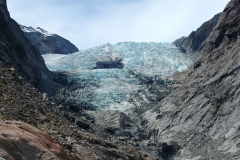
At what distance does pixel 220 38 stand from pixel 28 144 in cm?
4239

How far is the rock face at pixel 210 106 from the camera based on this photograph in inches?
1326

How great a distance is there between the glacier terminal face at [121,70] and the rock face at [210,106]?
9.53 meters

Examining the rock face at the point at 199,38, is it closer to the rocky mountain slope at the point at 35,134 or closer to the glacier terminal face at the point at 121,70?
the glacier terminal face at the point at 121,70

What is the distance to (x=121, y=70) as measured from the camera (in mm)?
71188

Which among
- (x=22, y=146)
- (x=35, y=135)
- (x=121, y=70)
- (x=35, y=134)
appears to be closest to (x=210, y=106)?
(x=35, y=134)

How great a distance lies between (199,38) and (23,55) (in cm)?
5788

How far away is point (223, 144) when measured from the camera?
3244 cm

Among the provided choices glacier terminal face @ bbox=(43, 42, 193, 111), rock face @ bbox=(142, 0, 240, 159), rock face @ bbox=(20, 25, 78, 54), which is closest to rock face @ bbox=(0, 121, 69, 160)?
rock face @ bbox=(142, 0, 240, 159)

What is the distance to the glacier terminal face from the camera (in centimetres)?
5853

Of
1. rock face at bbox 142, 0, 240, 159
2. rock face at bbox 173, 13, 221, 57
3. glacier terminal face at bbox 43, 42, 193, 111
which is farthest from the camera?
rock face at bbox 173, 13, 221, 57

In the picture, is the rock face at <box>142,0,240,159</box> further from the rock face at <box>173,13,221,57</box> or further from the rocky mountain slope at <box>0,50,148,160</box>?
the rock face at <box>173,13,221,57</box>

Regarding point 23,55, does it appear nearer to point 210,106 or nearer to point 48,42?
point 210,106

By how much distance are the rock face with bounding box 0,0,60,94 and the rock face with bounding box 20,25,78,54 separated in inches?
2700

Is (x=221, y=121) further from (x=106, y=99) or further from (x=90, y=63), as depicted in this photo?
(x=90, y=63)
